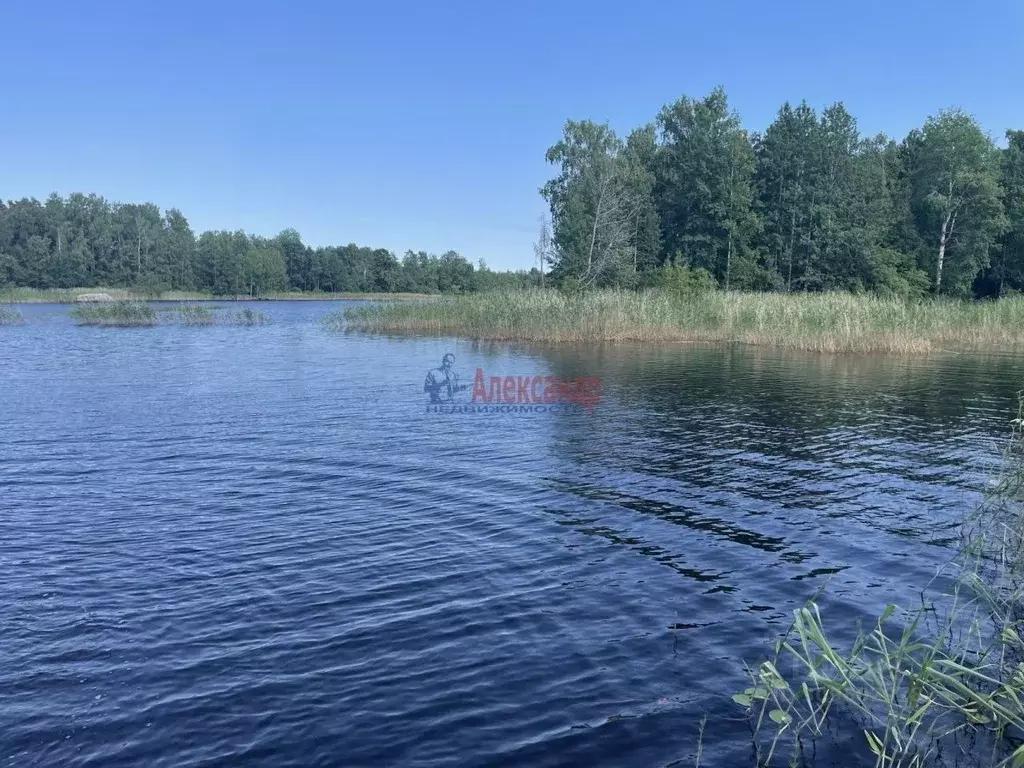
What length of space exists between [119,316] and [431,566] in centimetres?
4698

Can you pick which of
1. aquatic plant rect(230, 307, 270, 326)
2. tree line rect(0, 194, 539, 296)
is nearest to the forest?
aquatic plant rect(230, 307, 270, 326)

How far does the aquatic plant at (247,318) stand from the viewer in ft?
161

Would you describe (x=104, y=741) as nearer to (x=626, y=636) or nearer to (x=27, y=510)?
(x=626, y=636)

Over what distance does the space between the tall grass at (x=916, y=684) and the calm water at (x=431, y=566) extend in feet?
0.95

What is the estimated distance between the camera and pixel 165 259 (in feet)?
357

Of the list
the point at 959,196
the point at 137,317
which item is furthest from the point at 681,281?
the point at 137,317

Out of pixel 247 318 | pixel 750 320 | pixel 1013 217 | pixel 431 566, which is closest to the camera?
pixel 431 566

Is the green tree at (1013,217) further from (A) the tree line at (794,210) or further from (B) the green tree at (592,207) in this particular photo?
(B) the green tree at (592,207)

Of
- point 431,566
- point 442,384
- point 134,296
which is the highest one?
point 134,296

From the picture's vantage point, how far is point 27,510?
912cm

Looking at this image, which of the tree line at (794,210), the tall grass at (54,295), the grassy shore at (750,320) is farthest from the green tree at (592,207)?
the tall grass at (54,295)

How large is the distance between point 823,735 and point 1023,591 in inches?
93.1

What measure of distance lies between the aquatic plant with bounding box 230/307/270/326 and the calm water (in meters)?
33.0

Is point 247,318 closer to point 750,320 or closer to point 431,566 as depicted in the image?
point 750,320
